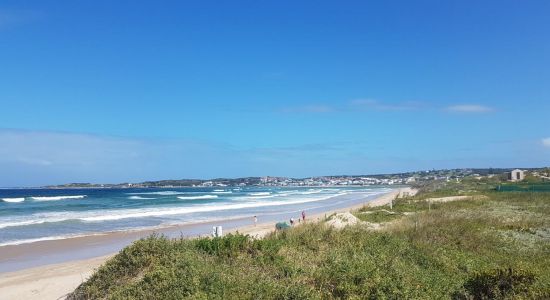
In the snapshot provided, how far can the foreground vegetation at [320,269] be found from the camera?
7184 millimetres

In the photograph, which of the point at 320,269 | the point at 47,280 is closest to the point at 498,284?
the point at 320,269

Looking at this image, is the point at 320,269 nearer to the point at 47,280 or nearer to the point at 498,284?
the point at 498,284

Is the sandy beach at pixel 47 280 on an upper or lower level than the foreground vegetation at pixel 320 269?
lower

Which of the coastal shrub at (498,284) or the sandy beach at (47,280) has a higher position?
the coastal shrub at (498,284)

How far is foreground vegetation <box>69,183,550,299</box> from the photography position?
718 cm

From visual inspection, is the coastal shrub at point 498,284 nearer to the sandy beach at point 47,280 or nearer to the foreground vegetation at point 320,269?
the foreground vegetation at point 320,269

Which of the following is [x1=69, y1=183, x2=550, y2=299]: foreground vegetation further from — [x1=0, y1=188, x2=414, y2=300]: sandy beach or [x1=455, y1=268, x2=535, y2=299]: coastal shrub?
[x1=0, y1=188, x2=414, y2=300]: sandy beach

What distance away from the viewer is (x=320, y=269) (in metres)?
8.27

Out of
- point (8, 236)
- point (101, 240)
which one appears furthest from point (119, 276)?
point (8, 236)

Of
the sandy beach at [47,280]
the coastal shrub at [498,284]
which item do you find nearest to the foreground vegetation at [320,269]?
the coastal shrub at [498,284]

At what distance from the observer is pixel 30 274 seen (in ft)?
50.3

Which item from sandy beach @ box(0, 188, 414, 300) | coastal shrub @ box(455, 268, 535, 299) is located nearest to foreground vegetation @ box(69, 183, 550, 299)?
coastal shrub @ box(455, 268, 535, 299)

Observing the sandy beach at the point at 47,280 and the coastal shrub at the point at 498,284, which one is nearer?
the coastal shrub at the point at 498,284

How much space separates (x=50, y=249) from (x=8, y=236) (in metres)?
6.87
